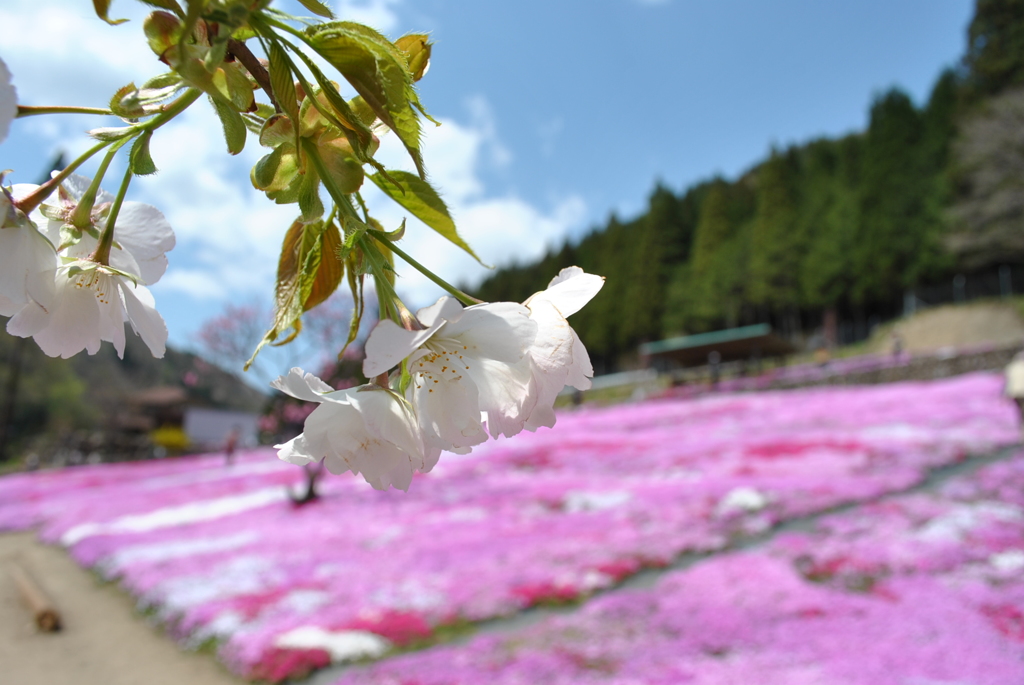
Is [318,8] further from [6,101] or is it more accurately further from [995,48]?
[995,48]

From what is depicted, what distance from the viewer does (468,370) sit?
1.60ft

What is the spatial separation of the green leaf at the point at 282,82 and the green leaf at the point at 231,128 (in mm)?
44

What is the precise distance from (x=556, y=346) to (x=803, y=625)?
5.85m

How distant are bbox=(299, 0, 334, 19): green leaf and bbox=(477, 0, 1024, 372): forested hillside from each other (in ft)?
72.7

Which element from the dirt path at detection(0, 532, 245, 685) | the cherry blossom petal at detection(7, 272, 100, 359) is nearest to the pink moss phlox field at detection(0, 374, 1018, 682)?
the dirt path at detection(0, 532, 245, 685)

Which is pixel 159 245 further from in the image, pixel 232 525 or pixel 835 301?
pixel 835 301

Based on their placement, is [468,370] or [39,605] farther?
[39,605]

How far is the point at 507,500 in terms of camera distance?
35.5 ft

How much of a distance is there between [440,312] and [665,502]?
9.60 m

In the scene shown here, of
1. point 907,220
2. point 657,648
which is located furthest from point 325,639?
point 907,220

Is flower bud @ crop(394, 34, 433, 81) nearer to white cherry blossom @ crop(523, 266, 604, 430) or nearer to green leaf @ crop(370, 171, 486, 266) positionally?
green leaf @ crop(370, 171, 486, 266)

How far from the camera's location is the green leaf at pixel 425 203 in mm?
527

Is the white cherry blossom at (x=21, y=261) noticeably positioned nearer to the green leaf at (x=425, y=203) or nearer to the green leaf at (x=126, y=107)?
the green leaf at (x=126, y=107)

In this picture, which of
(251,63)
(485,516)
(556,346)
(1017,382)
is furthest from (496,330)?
(1017,382)
